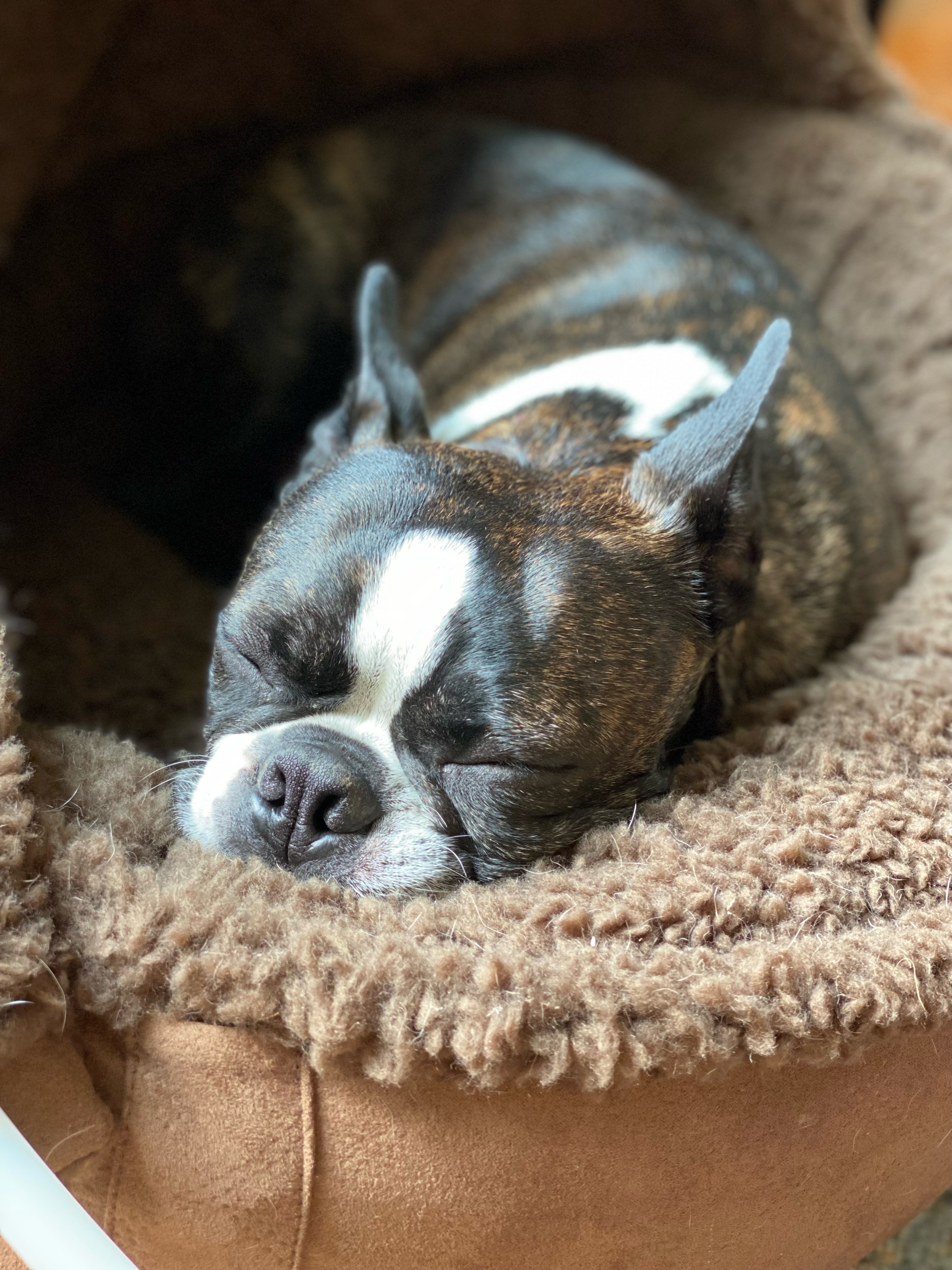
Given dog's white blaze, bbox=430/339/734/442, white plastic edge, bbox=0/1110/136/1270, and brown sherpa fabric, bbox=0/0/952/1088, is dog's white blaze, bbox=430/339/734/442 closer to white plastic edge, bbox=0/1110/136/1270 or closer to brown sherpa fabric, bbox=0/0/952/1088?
brown sherpa fabric, bbox=0/0/952/1088

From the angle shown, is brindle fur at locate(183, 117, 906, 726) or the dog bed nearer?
the dog bed

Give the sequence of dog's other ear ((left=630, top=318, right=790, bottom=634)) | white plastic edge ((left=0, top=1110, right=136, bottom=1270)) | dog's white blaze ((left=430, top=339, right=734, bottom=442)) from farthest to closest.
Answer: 1. dog's white blaze ((left=430, top=339, right=734, bottom=442))
2. dog's other ear ((left=630, top=318, right=790, bottom=634))
3. white plastic edge ((left=0, top=1110, right=136, bottom=1270))

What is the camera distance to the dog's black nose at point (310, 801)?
5.51 ft

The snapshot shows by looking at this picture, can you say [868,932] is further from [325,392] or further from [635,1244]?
[325,392]

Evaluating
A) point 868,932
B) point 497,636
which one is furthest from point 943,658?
point 497,636

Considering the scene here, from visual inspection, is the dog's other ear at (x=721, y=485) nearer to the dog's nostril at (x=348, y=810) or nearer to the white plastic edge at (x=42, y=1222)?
the dog's nostril at (x=348, y=810)

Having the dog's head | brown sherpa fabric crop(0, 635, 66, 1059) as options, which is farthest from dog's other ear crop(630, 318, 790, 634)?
brown sherpa fabric crop(0, 635, 66, 1059)

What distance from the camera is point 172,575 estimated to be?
3.32 meters

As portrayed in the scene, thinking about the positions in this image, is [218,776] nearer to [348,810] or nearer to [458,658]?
[348,810]

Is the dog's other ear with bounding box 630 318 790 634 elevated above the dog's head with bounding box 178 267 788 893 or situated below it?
above

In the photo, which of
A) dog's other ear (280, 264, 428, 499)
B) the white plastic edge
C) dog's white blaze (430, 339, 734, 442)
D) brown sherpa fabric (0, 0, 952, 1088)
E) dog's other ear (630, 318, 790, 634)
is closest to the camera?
the white plastic edge

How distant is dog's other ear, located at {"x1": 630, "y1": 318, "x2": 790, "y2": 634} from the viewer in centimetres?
184

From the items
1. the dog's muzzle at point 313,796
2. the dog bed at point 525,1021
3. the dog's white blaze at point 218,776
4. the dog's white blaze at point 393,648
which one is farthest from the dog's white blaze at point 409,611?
the dog bed at point 525,1021

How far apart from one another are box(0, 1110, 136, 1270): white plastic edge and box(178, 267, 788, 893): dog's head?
56 centimetres
